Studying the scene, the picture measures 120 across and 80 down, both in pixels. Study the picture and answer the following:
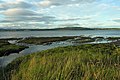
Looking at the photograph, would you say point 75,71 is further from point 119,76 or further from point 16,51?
point 16,51

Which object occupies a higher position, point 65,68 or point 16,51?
point 65,68

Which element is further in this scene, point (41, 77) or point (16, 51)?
point (16, 51)

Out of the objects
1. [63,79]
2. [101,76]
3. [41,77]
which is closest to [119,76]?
[101,76]

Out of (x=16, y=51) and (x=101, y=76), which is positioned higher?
(x=101, y=76)

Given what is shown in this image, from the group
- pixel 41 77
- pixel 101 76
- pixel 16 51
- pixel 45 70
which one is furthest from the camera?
pixel 16 51

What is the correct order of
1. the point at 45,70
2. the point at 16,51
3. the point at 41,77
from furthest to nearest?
the point at 16,51 → the point at 45,70 → the point at 41,77

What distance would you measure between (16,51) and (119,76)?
35.4 m

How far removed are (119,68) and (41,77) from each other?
6.52 ft

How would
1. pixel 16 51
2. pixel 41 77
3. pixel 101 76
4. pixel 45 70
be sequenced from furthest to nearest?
1. pixel 16 51
2. pixel 45 70
3. pixel 41 77
4. pixel 101 76

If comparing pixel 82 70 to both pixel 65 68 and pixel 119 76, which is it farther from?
pixel 119 76

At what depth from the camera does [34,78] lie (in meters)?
5.66

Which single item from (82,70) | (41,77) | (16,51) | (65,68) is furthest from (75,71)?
(16,51)

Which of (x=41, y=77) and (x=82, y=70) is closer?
(x=41, y=77)

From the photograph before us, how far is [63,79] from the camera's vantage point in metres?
5.44
